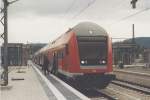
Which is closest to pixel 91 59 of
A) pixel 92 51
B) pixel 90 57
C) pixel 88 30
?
pixel 90 57

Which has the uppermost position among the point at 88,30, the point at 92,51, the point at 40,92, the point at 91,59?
the point at 88,30

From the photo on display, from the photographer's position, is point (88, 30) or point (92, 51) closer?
point (92, 51)

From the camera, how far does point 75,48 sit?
23.1 meters

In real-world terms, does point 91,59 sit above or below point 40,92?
above

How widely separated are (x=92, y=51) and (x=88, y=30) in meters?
1.35

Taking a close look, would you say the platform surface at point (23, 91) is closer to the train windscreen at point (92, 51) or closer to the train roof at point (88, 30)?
the train windscreen at point (92, 51)

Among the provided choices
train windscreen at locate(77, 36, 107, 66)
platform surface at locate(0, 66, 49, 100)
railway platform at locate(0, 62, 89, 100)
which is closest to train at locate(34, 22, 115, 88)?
train windscreen at locate(77, 36, 107, 66)

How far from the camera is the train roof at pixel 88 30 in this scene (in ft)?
77.2

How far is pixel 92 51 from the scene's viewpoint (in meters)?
22.9

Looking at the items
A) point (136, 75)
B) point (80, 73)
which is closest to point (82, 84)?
point (80, 73)

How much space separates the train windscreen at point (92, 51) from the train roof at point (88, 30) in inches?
13.7

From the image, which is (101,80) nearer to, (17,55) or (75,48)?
(75,48)

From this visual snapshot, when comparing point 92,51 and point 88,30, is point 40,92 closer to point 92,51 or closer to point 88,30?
point 92,51

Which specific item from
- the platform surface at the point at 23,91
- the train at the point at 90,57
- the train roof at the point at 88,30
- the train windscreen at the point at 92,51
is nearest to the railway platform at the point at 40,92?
the platform surface at the point at 23,91
